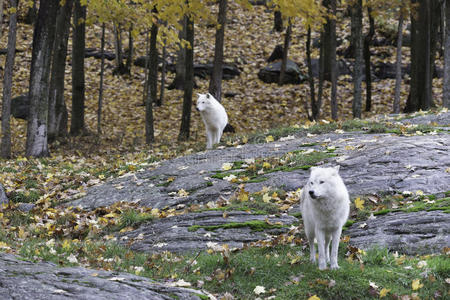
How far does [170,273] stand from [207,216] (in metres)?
1.82

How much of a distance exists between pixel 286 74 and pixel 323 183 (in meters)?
19.8

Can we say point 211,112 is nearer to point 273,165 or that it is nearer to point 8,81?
point 273,165

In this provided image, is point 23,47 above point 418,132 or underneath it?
above

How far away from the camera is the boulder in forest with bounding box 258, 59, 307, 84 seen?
24.2m

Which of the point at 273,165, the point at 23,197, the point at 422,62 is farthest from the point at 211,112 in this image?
the point at 422,62

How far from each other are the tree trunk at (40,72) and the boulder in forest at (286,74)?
12.9 m

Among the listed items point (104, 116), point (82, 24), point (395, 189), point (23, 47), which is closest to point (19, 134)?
point (104, 116)

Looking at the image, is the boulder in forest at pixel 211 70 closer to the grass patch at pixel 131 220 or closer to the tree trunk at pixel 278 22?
the tree trunk at pixel 278 22

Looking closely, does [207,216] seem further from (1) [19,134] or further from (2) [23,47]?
(2) [23,47]

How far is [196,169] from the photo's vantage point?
963 cm

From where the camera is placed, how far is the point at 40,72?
13.3 metres

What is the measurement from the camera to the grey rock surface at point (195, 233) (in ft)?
21.0

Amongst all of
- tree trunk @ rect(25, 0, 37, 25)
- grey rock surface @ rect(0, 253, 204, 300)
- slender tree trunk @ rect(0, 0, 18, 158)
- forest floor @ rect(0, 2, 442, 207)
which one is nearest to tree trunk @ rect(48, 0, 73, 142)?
forest floor @ rect(0, 2, 442, 207)

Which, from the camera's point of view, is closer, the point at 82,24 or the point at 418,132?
the point at 418,132
